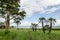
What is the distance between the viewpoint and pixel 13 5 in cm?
3728

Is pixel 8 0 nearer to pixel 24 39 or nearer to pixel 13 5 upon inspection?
pixel 13 5

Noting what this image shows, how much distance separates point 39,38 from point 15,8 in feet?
29.5

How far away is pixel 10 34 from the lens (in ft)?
111

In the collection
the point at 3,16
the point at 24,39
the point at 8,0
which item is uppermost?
the point at 8,0

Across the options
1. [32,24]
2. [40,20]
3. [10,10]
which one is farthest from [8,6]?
[40,20]

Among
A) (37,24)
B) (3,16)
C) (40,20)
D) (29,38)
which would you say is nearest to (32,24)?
→ (37,24)

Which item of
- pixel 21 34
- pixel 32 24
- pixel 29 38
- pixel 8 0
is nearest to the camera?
pixel 29 38

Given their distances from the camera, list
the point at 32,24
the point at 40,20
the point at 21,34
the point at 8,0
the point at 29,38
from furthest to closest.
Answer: the point at 40,20, the point at 32,24, the point at 8,0, the point at 21,34, the point at 29,38

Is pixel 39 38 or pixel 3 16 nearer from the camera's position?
pixel 39 38

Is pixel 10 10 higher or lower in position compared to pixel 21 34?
higher

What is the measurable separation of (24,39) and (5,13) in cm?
853

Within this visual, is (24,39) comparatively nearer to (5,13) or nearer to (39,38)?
(39,38)

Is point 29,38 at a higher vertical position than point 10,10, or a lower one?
lower

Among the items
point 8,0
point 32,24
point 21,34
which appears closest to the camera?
point 21,34
